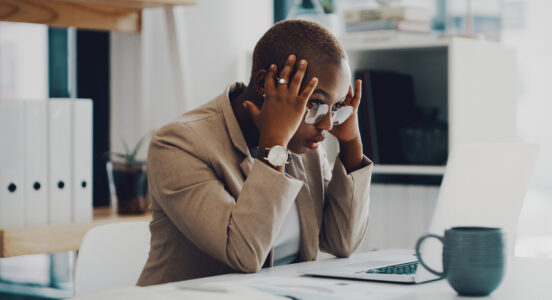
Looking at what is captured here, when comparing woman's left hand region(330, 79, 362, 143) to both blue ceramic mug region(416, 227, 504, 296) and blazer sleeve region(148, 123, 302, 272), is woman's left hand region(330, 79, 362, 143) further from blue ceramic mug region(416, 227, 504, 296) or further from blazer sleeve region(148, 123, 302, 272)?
blue ceramic mug region(416, 227, 504, 296)

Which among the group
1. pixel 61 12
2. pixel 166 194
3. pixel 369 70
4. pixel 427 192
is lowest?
pixel 427 192

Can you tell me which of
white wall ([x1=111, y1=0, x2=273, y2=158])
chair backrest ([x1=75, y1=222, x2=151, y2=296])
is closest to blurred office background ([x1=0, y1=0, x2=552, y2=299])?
white wall ([x1=111, y1=0, x2=273, y2=158])

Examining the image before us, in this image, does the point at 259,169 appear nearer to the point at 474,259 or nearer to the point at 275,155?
the point at 275,155

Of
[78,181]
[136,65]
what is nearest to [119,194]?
[78,181]

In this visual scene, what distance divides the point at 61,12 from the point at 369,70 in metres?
1.05

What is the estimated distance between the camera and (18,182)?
212 cm

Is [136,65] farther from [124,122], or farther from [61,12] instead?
[61,12]

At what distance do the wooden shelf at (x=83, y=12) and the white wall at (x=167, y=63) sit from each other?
0.13m

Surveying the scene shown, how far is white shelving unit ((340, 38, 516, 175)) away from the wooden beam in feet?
2.51

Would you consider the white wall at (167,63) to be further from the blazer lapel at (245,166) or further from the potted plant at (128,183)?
the blazer lapel at (245,166)

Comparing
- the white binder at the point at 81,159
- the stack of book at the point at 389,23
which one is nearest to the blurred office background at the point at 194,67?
the stack of book at the point at 389,23

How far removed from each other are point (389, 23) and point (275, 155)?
1300mm

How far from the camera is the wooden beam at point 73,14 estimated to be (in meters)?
2.27

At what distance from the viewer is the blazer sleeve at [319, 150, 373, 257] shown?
1.63 m
